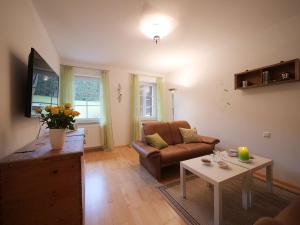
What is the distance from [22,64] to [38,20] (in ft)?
3.16

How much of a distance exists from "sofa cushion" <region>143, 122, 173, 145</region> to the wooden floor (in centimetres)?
78

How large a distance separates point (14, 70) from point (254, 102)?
3468mm

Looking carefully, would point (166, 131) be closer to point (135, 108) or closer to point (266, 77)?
point (135, 108)

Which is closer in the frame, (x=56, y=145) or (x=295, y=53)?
(x=56, y=145)

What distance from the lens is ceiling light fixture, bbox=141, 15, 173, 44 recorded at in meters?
2.04

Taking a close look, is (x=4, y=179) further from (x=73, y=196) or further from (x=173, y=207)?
(x=173, y=207)

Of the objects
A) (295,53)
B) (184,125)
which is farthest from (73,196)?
(295,53)

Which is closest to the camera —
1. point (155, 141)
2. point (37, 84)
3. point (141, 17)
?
point (37, 84)

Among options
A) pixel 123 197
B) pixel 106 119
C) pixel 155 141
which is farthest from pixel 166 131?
pixel 106 119

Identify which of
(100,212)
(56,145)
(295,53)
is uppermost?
(295,53)

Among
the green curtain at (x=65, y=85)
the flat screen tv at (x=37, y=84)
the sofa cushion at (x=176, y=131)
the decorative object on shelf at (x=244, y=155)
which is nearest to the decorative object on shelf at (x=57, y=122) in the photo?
the flat screen tv at (x=37, y=84)

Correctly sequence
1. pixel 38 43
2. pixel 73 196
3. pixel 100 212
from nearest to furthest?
pixel 73 196
pixel 100 212
pixel 38 43

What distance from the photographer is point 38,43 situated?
1924 millimetres

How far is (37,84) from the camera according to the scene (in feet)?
4.78
